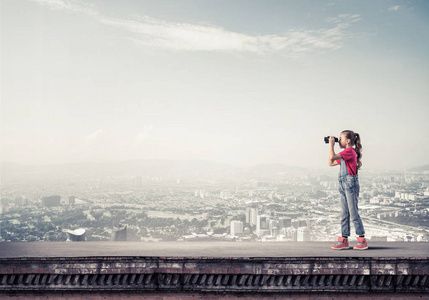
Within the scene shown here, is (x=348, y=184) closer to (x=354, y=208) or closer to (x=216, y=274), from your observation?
(x=354, y=208)

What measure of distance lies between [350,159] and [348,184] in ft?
1.73

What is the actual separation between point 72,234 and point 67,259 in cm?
503

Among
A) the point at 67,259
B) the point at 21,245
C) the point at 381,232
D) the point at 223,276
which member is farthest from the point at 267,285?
the point at 381,232

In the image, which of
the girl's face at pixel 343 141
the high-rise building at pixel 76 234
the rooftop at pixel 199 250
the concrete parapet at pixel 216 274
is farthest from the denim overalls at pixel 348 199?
the high-rise building at pixel 76 234

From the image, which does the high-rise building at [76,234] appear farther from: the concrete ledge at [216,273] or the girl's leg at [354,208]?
the girl's leg at [354,208]

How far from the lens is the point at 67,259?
736 centimetres

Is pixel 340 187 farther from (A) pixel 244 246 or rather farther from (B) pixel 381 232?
(B) pixel 381 232

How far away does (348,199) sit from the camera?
904 cm

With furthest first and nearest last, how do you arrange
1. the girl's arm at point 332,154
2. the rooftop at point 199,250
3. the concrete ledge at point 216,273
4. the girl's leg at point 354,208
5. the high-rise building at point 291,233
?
the high-rise building at point 291,233
the girl's arm at point 332,154
the girl's leg at point 354,208
the rooftop at point 199,250
the concrete ledge at point 216,273

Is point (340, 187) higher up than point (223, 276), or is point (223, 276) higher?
point (340, 187)

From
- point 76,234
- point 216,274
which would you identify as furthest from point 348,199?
point 76,234

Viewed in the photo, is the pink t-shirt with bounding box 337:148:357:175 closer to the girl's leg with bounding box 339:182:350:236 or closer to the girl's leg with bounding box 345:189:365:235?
the girl's leg with bounding box 345:189:365:235

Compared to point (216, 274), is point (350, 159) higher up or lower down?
higher up

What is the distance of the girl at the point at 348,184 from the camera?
900cm
